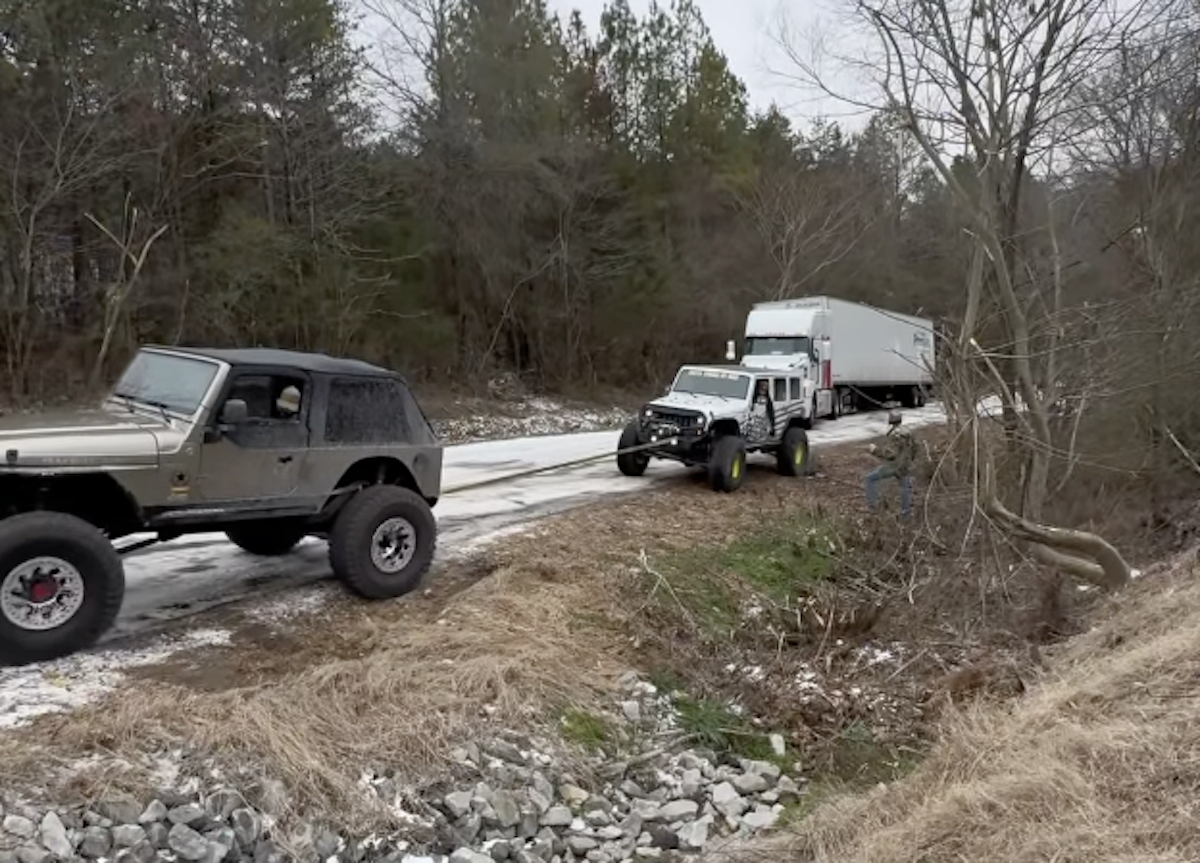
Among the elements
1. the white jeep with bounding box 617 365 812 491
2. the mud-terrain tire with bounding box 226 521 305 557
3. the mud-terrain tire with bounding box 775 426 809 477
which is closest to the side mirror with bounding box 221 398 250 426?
the mud-terrain tire with bounding box 226 521 305 557

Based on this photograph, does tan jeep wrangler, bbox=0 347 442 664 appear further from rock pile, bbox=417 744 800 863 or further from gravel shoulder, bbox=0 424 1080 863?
rock pile, bbox=417 744 800 863

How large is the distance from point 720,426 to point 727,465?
2.72 feet

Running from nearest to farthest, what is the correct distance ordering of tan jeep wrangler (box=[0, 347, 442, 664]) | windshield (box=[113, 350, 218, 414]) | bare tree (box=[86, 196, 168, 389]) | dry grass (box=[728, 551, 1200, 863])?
dry grass (box=[728, 551, 1200, 863])
tan jeep wrangler (box=[0, 347, 442, 664])
windshield (box=[113, 350, 218, 414])
bare tree (box=[86, 196, 168, 389])

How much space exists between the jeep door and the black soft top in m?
0.07

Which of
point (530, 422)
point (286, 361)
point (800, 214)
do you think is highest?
point (800, 214)

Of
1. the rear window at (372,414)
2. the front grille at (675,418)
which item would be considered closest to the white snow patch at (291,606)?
the rear window at (372,414)

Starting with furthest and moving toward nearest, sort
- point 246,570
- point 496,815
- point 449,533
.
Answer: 1. point 449,533
2. point 246,570
3. point 496,815

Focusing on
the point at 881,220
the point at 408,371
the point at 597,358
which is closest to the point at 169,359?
the point at 408,371

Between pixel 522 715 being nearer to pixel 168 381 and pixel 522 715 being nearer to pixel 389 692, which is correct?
pixel 389 692

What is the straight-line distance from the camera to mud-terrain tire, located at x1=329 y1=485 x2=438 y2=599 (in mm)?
7316

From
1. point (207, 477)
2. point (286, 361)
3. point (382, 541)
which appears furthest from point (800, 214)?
point (207, 477)

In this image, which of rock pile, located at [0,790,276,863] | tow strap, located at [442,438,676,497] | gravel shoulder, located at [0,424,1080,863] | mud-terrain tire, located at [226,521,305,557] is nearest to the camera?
rock pile, located at [0,790,276,863]

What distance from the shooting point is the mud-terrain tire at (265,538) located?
26.6 ft

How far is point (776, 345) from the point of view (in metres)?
24.6
